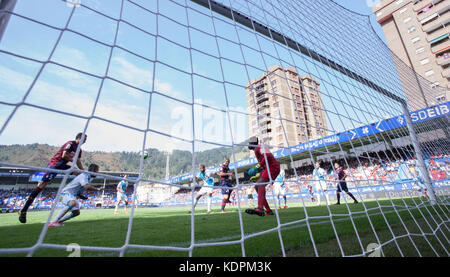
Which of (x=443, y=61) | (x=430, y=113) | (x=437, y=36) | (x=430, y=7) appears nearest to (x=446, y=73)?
(x=443, y=61)

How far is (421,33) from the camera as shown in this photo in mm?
30359

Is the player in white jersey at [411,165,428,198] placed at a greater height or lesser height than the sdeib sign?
lesser

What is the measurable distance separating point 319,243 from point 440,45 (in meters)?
42.2

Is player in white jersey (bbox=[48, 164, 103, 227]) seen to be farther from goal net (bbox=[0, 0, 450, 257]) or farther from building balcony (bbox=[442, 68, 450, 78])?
building balcony (bbox=[442, 68, 450, 78])

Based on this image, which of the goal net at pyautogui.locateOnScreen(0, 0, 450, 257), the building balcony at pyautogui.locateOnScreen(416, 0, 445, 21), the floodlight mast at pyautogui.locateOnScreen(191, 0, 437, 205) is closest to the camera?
the goal net at pyautogui.locateOnScreen(0, 0, 450, 257)

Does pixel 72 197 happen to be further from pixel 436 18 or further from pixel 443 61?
pixel 436 18

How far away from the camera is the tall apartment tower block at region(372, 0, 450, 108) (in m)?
28.1

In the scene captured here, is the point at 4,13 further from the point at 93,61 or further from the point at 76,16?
the point at 93,61

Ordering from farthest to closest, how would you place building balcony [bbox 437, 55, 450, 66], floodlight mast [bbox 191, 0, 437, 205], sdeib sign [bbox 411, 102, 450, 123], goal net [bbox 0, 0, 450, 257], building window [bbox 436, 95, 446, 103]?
building balcony [bbox 437, 55, 450, 66] → building window [bbox 436, 95, 446, 103] → sdeib sign [bbox 411, 102, 450, 123] → floodlight mast [bbox 191, 0, 437, 205] → goal net [bbox 0, 0, 450, 257]

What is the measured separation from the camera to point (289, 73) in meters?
3.79

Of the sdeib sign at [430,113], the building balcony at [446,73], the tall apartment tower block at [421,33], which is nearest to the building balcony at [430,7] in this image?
the tall apartment tower block at [421,33]

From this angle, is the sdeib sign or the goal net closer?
the goal net

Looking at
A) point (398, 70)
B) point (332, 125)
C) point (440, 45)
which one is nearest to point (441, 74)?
point (440, 45)

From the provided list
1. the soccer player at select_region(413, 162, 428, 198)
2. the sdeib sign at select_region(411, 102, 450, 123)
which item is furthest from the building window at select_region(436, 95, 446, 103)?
the soccer player at select_region(413, 162, 428, 198)
